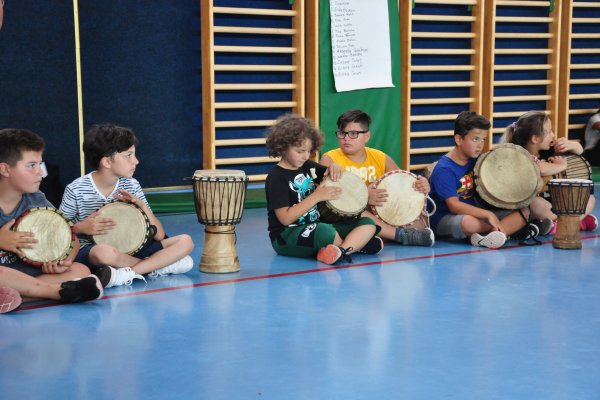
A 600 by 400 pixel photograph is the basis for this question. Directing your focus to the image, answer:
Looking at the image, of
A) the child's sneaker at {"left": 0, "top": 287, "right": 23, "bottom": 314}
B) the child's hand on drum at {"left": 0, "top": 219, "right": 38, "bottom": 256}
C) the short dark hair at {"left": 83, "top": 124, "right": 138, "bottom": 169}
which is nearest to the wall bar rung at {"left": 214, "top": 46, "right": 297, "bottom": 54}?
the short dark hair at {"left": 83, "top": 124, "right": 138, "bottom": 169}

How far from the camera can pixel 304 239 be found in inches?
195

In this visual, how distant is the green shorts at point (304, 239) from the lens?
494 cm

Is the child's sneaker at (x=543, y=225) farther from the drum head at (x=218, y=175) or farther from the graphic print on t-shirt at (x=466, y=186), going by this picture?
the drum head at (x=218, y=175)

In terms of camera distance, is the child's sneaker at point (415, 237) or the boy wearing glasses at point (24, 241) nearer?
the boy wearing glasses at point (24, 241)

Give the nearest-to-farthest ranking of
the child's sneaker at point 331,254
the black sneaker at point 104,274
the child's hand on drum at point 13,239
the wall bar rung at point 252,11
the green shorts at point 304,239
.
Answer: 1. the child's hand on drum at point 13,239
2. the black sneaker at point 104,274
3. the child's sneaker at point 331,254
4. the green shorts at point 304,239
5. the wall bar rung at point 252,11

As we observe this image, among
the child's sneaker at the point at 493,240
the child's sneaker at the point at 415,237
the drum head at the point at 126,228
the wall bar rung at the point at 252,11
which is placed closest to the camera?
the drum head at the point at 126,228

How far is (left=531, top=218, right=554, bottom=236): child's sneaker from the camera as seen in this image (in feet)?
Result: 18.7

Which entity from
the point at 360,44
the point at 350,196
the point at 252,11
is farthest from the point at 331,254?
the point at 360,44

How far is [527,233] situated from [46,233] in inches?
125

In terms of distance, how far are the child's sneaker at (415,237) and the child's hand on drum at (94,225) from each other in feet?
6.69

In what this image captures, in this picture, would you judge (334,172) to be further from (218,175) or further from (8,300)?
(8,300)

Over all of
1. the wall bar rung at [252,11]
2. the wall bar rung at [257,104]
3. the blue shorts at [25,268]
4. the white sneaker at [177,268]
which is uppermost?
the wall bar rung at [252,11]

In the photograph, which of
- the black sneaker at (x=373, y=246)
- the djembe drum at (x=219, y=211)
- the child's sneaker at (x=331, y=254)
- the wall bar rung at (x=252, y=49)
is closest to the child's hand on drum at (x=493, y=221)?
the black sneaker at (x=373, y=246)

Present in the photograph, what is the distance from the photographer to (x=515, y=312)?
3.78m
